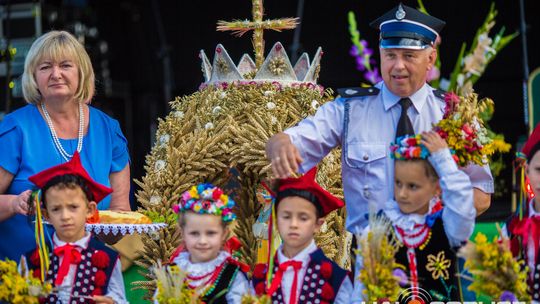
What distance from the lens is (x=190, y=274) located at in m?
3.97

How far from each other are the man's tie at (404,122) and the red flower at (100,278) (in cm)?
131

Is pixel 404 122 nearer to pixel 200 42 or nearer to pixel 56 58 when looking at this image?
pixel 56 58

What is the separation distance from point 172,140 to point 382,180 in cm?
143

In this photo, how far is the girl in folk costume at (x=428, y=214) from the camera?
3.76 meters

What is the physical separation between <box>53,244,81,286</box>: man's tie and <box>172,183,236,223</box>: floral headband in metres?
0.44

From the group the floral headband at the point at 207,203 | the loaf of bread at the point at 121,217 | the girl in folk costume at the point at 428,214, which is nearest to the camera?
the girl in folk costume at the point at 428,214

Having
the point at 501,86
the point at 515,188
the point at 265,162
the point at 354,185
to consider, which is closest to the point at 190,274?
the point at 354,185

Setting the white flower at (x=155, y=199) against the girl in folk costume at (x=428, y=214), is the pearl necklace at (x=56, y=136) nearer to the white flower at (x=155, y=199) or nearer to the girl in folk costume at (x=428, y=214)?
the white flower at (x=155, y=199)

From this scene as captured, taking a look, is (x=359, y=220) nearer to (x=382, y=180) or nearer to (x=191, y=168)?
(x=382, y=180)

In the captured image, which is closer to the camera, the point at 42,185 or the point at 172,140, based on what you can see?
the point at 42,185

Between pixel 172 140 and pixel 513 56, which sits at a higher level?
pixel 513 56

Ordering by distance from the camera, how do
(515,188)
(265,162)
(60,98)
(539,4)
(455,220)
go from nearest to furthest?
(455,220) → (60,98) → (265,162) → (515,188) → (539,4)

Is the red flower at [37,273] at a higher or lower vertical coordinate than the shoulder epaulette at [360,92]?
lower

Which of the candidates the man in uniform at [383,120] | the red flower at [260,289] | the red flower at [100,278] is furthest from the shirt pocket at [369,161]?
the red flower at [100,278]
